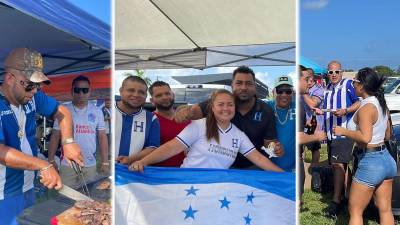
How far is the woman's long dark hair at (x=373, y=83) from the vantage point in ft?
9.78

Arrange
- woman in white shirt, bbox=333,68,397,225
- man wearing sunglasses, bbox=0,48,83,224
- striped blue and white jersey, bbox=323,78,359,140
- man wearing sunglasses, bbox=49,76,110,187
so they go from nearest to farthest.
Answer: man wearing sunglasses, bbox=0,48,83,224 < woman in white shirt, bbox=333,68,397,225 < man wearing sunglasses, bbox=49,76,110,187 < striped blue and white jersey, bbox=323,78,359,140

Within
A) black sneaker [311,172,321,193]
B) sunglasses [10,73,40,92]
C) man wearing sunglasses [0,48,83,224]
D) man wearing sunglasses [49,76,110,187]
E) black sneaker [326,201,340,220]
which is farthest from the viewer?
black sneaker [311,172,321,193]

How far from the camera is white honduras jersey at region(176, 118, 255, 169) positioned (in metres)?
2.27

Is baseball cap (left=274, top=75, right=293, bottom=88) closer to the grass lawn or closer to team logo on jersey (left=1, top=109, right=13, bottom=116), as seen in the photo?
team logo on jersey (left=1, top=109, right=13, bottom=116)

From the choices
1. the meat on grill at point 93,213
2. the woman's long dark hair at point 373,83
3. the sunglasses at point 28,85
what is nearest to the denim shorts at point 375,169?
the woman's long dark hair at point 373,83

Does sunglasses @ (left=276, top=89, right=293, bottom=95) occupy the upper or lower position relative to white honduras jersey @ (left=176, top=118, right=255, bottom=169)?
upper

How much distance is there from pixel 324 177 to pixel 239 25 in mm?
2926

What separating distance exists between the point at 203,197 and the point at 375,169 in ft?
4.48

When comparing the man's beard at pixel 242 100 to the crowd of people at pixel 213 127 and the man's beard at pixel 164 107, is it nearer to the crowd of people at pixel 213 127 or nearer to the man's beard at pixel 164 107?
the crowd of people at pixel 213 127

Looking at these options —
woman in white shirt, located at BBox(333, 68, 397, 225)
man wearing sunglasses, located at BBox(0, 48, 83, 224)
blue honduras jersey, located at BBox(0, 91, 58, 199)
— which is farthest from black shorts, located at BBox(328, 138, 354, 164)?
blue honduras jersey, located at BBox(0, 91, 58, 199)

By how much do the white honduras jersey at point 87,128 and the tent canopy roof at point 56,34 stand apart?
407mm

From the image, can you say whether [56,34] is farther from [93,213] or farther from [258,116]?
[258,116]

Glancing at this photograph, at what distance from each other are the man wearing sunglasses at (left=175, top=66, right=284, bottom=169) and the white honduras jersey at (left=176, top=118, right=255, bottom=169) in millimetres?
41

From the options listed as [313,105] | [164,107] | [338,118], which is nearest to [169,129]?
[164,107]
